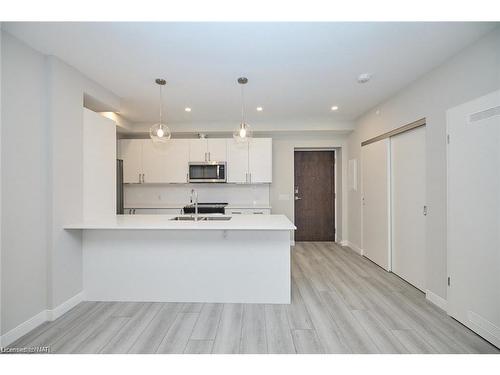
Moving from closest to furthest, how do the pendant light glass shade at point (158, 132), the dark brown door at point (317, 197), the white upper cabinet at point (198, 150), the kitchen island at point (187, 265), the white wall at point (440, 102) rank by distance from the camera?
the white wall at point (440, 102) < the kitchen island at point (187, 265) < the pendant light glass shade at point (158, 132) < the white upper cabinet at point (198, 150) < the dark brown door at point (317, 197)

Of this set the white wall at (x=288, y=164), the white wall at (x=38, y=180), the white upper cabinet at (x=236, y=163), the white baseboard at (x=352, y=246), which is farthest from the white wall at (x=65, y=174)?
the white baseboard at (x=352, y=246)

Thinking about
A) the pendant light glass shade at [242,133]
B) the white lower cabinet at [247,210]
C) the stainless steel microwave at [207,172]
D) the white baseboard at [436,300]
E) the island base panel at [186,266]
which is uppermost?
the pendant light glass shade at [242,133]

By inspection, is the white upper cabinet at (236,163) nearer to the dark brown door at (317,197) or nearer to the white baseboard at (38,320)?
the dark brown door at (317,197)

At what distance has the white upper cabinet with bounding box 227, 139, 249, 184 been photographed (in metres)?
4.74

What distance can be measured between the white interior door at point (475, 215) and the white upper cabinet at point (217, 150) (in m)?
3.35

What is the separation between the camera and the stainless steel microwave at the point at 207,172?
4633 mm

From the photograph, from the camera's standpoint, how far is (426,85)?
277 centimetres

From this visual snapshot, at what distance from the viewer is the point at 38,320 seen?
2242 mm

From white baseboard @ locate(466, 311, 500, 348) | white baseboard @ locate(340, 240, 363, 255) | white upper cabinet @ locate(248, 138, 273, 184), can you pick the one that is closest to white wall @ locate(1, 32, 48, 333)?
white upper cabinet @ locate(248, 138, 273, 184)

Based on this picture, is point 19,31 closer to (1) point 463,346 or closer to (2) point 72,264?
(2) point 72,264

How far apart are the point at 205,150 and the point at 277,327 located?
3.37 m

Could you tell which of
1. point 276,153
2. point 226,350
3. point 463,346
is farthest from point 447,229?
point 276,153

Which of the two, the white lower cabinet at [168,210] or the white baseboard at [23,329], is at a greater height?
the white lower cabinet at [168,210]
